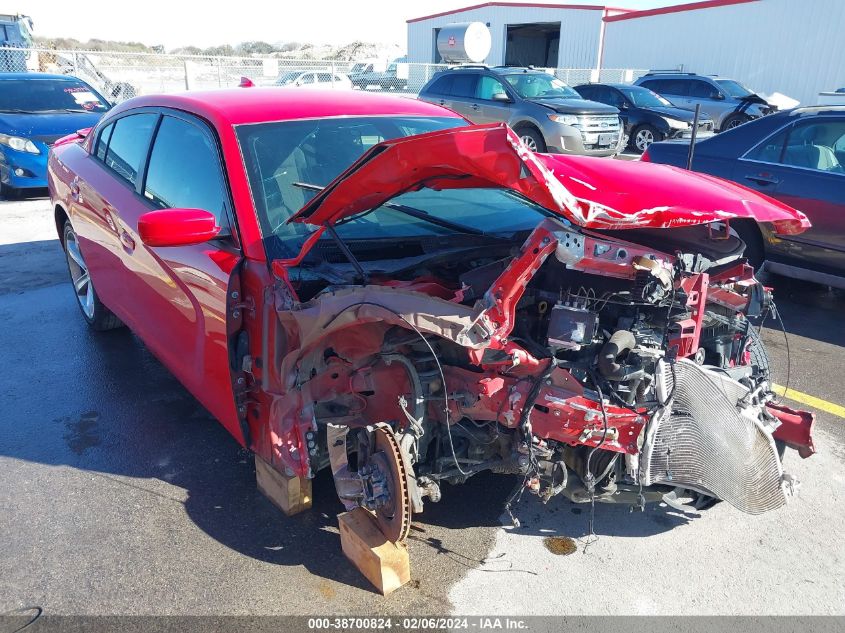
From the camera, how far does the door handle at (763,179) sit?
210 inches

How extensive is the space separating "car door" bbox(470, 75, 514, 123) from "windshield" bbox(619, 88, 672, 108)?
3.88 meters

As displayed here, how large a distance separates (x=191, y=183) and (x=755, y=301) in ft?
8.60

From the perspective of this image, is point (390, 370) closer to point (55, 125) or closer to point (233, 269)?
point (233, 269)

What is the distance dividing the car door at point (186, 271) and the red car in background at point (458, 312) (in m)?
0.02

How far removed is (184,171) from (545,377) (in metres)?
2.14

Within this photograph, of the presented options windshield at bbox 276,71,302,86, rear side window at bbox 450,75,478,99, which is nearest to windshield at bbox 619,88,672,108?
rear side window at bbox 450,75,478,99

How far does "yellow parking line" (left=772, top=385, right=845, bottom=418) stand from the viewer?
3.89m

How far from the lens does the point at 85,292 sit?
5.02 metres

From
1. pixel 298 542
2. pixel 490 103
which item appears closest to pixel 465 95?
pixel 490 103

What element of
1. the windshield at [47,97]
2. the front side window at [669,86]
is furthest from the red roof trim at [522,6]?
the windshield at [47,97]

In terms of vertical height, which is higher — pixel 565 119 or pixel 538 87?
pixel 538 87

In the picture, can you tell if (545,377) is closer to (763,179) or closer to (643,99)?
(763,179)

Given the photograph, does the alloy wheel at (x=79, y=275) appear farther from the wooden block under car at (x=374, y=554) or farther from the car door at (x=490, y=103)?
the car door at (x=490, y=103)

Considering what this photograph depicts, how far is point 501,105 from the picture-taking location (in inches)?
494
